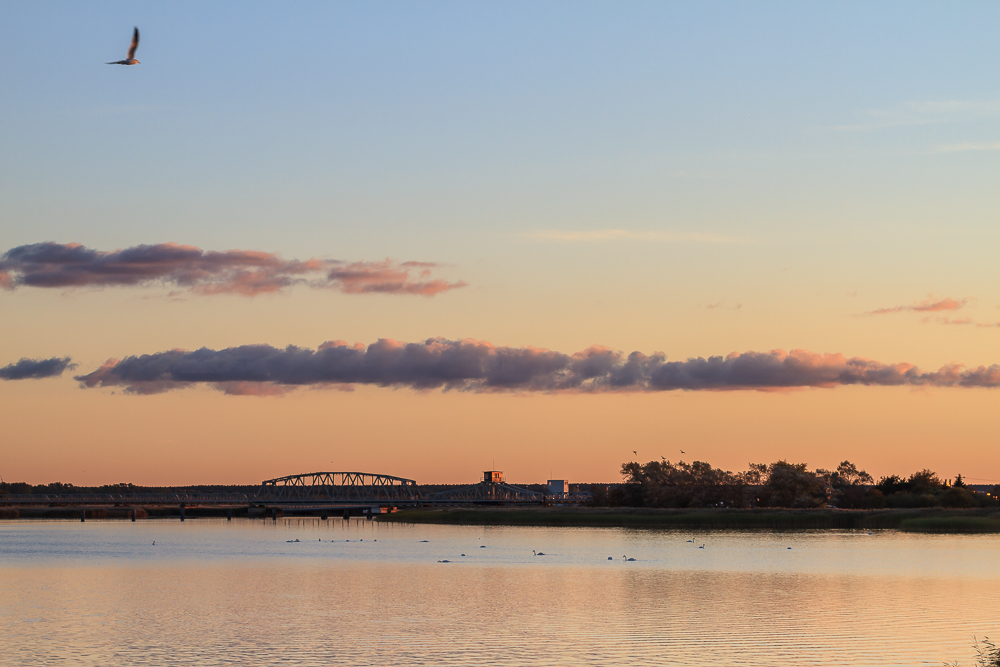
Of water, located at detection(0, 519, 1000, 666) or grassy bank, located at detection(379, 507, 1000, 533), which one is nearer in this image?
water, located at detection(0, 519, 1000, 666)

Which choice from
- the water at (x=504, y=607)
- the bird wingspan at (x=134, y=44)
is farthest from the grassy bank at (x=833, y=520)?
the bird wingspan at (x=134, y=44)

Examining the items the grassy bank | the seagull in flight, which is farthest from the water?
the grassy bank

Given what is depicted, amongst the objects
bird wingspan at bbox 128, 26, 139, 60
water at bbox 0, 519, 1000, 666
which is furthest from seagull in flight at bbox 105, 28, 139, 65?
water at bbox 0, 519, 1000, 666

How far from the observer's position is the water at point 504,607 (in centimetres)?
4453

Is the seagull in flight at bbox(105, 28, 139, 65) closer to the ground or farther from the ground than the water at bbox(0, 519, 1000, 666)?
farther from the ground

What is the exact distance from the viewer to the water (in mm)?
44531

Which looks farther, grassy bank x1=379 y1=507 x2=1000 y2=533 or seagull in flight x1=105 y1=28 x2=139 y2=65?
grassy bank x1=379 y1=507 x2=1000 y2=533

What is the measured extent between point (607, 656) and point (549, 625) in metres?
10.1

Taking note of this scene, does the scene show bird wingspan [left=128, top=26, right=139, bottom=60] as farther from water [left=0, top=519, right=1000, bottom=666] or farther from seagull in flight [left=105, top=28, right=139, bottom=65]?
water [left=0, top=519, right=1000, bottom=666]

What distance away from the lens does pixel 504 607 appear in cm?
6112

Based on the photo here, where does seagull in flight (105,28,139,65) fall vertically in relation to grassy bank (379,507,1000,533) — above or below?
above

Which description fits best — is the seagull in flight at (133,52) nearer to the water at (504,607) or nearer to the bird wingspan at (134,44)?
the bird wingspan at (134,44)

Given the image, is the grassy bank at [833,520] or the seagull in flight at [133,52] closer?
the seagull in flight at [133,52]

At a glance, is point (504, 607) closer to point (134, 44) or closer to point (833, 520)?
point (134, 44)
